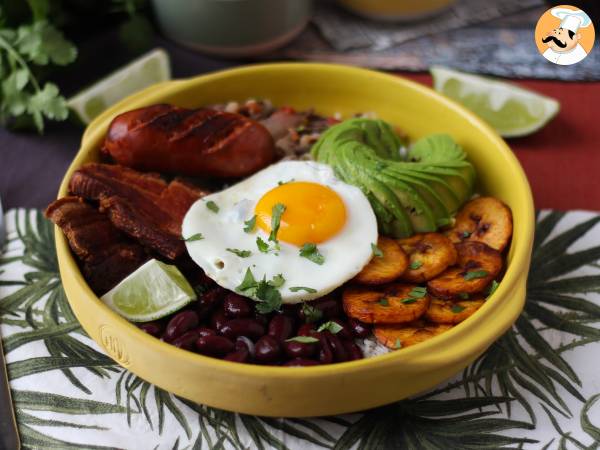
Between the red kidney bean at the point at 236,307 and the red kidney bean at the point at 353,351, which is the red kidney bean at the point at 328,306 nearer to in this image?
the red kidney bean at the point at 353,351

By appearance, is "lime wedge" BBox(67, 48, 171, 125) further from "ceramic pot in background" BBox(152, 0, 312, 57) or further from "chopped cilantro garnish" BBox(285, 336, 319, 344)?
"chopped cilantro garnish" BBox(285, 336, 319, 344)

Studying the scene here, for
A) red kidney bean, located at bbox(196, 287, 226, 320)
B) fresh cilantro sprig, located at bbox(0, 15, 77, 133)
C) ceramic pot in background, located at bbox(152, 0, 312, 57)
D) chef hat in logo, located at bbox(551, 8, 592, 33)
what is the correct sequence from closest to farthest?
red kidney bean, located at bbox(196, 287, 226, 320), chef hat in logo, located at bbox(551, 8, 592, 33), fresh cilantro sprig, located at bbox(0, 15, 77, 133), ceramic pot in background, located at bbox(152, 0, 312, 57)

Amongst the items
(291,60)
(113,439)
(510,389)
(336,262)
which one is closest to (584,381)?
(510,389)

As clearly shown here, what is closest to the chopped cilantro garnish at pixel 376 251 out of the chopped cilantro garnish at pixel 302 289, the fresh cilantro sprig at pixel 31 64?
the chopped cilantro garnish at pixel 302 289

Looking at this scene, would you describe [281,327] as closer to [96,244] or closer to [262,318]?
[262,318]

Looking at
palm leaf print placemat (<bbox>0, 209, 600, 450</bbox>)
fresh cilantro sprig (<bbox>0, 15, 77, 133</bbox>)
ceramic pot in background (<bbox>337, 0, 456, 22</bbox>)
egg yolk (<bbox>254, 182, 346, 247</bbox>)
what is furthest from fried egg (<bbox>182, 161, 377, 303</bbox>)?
ceramic pot in background (<bbox>337, 0, 456, 22</bbox>)

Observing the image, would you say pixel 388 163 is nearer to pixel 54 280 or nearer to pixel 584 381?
pixel 584 381
